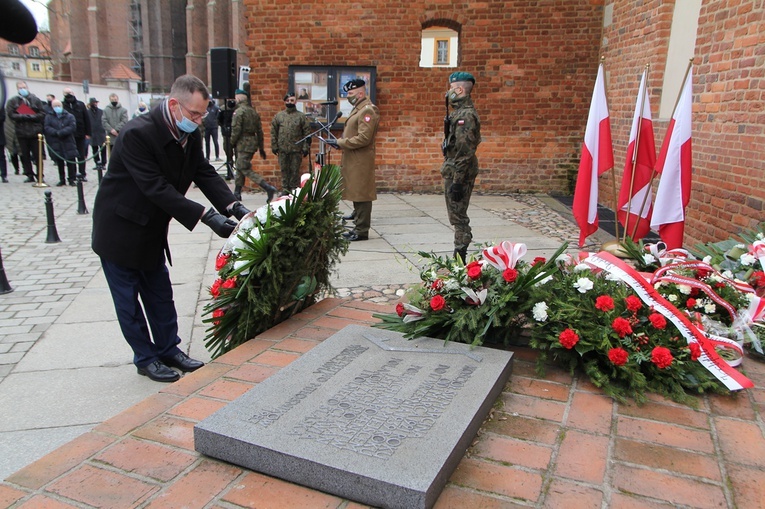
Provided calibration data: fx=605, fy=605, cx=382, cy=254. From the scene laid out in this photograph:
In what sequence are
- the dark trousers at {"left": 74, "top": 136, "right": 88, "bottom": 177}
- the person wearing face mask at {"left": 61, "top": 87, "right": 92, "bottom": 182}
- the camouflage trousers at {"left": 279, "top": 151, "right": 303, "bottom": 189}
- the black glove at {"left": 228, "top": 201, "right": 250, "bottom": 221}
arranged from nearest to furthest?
1. the black glove at {"left": 228, "top": 201, "right": 250, "bottom": 221}
2. the camouflage trousers at {"left": 279, "top": 151, "right": 303, "bottom": 189}
3. the person wearing face mask at {"left": 61, "top": 87, "right": 92, "bottom": 182}
4. the dark trousers at {"left": 74, "top": 136, "right": 88, "bottom": 177}

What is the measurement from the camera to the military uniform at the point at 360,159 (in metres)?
7.13

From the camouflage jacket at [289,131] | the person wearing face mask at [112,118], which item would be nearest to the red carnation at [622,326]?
the camouflage jacket at [289,131]

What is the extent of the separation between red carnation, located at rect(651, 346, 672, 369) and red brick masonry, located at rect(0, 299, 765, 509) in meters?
0.16

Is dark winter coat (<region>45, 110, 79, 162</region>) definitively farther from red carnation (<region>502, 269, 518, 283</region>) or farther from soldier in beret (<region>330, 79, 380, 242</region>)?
red carnation (<region>502, 269, 518, 283</region>)

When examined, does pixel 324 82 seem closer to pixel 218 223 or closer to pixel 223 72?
pixel 223 72

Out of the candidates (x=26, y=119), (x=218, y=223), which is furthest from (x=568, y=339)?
(x=26, y=119)

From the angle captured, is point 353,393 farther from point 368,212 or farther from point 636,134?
point 368,212

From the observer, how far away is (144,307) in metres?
3.71

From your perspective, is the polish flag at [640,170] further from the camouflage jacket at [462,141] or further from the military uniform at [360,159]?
the military uniform at [360,159]

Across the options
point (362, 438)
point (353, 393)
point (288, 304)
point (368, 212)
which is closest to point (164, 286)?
point (288, 304)

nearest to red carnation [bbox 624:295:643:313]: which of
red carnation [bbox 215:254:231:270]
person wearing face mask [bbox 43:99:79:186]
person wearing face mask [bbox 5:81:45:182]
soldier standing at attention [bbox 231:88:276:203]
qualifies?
red carnation [bbox 215:254:231:270]

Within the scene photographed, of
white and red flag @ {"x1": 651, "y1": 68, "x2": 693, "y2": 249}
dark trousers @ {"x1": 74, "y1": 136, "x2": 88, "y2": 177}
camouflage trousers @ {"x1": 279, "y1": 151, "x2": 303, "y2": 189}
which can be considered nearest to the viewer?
white and red flag @ {"x1": 651, "y1": 68, "x2": 693, "y2": 249}

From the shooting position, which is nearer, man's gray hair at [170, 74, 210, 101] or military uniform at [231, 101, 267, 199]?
man's gray hair at [170, 74, 210, 101]

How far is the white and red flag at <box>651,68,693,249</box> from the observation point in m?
4.96
